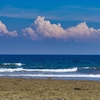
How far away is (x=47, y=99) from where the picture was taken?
1587 cm

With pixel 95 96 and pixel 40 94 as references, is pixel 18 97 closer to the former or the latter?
pixel 40 94

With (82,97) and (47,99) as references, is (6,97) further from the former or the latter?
(82,97)

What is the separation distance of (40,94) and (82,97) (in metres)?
2.52

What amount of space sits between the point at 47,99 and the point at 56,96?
3.85 ft

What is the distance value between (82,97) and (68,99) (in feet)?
3.70

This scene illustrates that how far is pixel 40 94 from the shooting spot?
17.8m

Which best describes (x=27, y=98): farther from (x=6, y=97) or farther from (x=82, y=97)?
(x=82, y=97)

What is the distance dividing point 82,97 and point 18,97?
3421mm

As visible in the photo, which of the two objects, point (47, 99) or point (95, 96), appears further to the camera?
point (95, 96)

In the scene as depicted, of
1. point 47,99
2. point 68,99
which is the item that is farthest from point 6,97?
point 68,99

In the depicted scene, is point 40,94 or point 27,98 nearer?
point 27,98

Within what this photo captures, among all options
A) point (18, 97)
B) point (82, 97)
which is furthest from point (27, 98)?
point (82, 97)

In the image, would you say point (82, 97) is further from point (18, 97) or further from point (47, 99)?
point (18, 97)

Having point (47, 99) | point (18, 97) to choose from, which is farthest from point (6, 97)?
point (47, 99)
